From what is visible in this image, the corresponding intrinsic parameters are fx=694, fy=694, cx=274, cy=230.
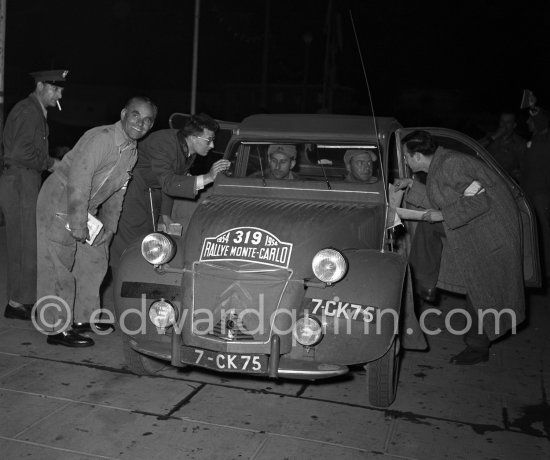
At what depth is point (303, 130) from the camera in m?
5.71

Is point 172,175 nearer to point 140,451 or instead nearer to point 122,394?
point 122,394

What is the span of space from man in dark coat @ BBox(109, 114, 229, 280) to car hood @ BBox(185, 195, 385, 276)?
0.93 meters

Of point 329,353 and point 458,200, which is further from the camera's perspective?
point 458,200

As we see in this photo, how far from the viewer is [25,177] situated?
240 inches

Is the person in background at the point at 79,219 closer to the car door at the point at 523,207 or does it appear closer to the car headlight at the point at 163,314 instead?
the car headlight at the point at 163,314

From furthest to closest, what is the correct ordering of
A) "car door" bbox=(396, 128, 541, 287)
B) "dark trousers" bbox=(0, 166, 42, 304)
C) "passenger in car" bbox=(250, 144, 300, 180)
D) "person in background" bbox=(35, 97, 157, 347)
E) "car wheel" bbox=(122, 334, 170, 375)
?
1. "dark trousers" bbox=(0, 166, 42, 304)
2. "car door" bbox=(396, 128, 541, 287)
3. "passenger in car" bbox=(250, 144, 300, 180)
4. "person in background" bbox=(35, 97, 157, 347)
5. "car wheel" bbox=(122, 334, 170, 375)

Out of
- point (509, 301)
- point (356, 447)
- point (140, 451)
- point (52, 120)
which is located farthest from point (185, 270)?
point (52, 120)

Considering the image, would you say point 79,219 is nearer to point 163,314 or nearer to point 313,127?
point 163,314

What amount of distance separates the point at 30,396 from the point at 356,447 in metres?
2.13

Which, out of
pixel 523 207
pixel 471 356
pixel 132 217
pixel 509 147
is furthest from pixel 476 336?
pixel 509 147

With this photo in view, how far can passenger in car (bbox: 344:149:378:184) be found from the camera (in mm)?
5570

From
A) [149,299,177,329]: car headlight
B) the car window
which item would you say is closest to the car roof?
the car window

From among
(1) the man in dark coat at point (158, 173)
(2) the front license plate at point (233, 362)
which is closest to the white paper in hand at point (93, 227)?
(1) the man in dark coat at point (158, 173)

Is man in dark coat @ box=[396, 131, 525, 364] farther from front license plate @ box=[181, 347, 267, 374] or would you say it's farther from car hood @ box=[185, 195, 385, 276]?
front license plate @ box=[181, 347, 267, 374]
